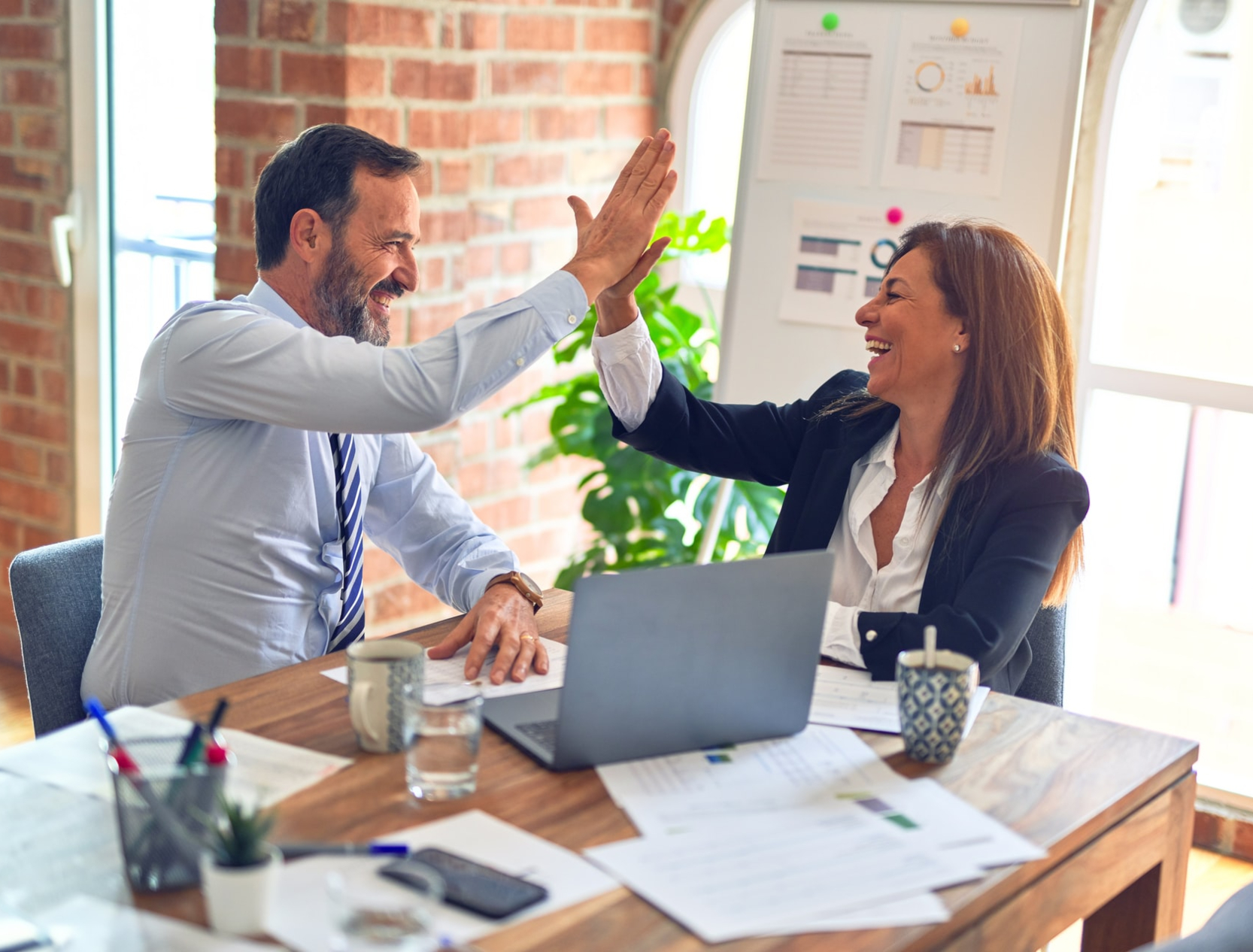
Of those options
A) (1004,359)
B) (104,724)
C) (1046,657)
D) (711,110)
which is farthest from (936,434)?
(711,110)

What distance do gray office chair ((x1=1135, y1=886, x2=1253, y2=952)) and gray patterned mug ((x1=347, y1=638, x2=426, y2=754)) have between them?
0.69 metres

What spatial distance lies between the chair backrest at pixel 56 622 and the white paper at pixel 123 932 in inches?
30.3

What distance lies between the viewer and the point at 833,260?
2744mm

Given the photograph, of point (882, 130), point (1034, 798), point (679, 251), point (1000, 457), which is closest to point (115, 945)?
point (1034, 798)

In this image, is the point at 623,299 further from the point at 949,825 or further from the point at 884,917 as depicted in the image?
the point at 884,917

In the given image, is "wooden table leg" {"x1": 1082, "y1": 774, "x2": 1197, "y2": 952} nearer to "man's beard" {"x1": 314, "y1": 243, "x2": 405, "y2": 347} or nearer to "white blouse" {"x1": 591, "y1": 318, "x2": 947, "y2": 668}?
"white blouse" {"x1": 591, "y1": 318, "x2": 947, "y2": 668}

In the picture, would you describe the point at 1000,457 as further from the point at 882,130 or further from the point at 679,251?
the point at 679,251

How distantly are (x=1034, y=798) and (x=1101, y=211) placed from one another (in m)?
1.97

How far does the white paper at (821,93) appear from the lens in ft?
8.82

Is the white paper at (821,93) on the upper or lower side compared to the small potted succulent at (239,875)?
upper

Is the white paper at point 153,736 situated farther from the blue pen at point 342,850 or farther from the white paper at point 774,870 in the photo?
the white paper at point 774,870

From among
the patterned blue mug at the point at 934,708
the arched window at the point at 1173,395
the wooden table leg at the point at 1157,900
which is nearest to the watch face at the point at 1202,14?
the arched window at the point at 1173,395

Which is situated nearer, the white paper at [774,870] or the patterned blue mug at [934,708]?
the white paper at [774,870]

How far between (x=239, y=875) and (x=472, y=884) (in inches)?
7.1
